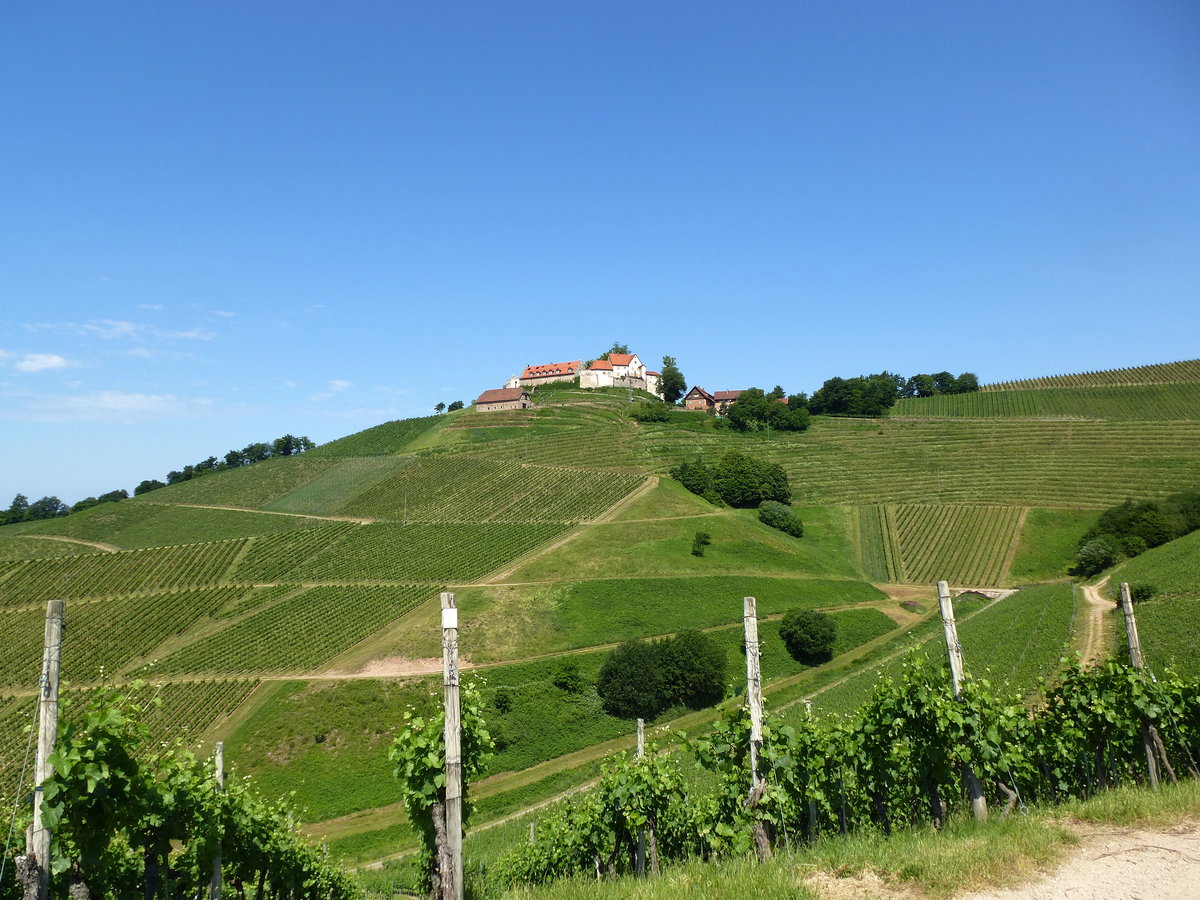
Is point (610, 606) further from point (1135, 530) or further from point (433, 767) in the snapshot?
point (1135, 530)

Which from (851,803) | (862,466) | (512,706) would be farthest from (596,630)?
(862,466)

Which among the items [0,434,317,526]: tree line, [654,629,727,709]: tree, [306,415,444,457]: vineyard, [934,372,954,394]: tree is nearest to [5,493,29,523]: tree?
[0,434,317,526]: tree line

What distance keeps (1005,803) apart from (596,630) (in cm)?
4309

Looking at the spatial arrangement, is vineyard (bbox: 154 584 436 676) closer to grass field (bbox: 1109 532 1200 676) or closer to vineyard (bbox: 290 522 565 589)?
vineyard (bbox: 290 522 565 589)

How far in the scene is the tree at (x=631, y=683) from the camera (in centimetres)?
4522

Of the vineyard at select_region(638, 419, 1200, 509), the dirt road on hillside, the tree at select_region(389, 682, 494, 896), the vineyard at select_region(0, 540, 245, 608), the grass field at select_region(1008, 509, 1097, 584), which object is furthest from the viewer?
the vineyard at select_region(638, 419, 1200, 509)

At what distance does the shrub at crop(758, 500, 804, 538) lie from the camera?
83.9 m

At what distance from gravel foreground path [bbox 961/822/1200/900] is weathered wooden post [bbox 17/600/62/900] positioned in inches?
440

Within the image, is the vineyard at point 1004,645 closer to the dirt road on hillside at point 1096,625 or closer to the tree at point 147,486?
the dirt road on hillside at point 1096,625

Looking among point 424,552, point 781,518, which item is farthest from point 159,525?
point 781,518

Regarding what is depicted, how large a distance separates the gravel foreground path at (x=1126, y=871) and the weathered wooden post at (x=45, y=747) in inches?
440

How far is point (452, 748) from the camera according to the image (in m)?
9.75

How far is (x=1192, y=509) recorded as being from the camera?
2623 inches

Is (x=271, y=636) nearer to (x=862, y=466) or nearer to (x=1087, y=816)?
(x=1087, y=816)
